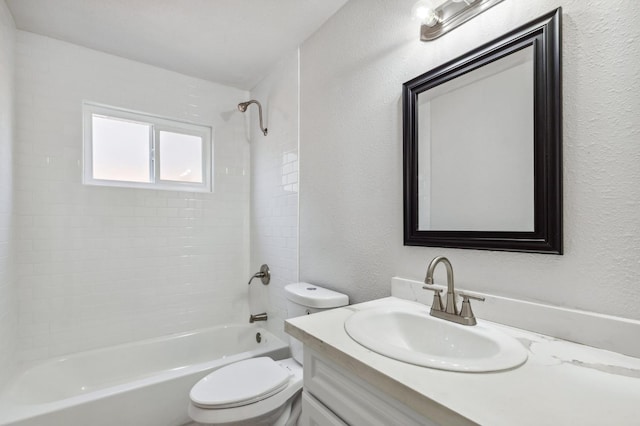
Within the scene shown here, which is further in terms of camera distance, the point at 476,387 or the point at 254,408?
the point at 254,408

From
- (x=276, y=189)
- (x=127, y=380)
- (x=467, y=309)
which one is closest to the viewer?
(x=467, y=309)

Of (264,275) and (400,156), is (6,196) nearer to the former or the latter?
(264,275)

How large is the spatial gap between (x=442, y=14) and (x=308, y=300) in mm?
1403

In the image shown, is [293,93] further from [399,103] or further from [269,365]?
[269,365]

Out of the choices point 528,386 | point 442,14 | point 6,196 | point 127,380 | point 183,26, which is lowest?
point 127,380

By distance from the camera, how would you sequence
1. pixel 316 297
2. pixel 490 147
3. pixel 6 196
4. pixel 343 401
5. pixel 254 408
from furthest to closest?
pixel 6 196 → pixel 316 297 → pixel 254 408 → pixel 490 147 → pixel 343 401

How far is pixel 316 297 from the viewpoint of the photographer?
1596 millimetres

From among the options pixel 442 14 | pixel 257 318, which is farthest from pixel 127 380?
pixel 442 14

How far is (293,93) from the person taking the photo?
7.27ft

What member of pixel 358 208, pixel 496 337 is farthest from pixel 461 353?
pixel 358 208

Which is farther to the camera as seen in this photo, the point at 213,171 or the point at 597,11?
the point at 213,171

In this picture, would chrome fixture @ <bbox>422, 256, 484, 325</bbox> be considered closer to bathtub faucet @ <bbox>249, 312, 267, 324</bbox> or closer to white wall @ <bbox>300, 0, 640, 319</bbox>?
white wall @ <bbox>300, 0, 640, 319</bbox>

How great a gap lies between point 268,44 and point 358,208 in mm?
1359

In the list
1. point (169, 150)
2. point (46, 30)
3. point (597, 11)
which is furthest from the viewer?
point (169, 150)
